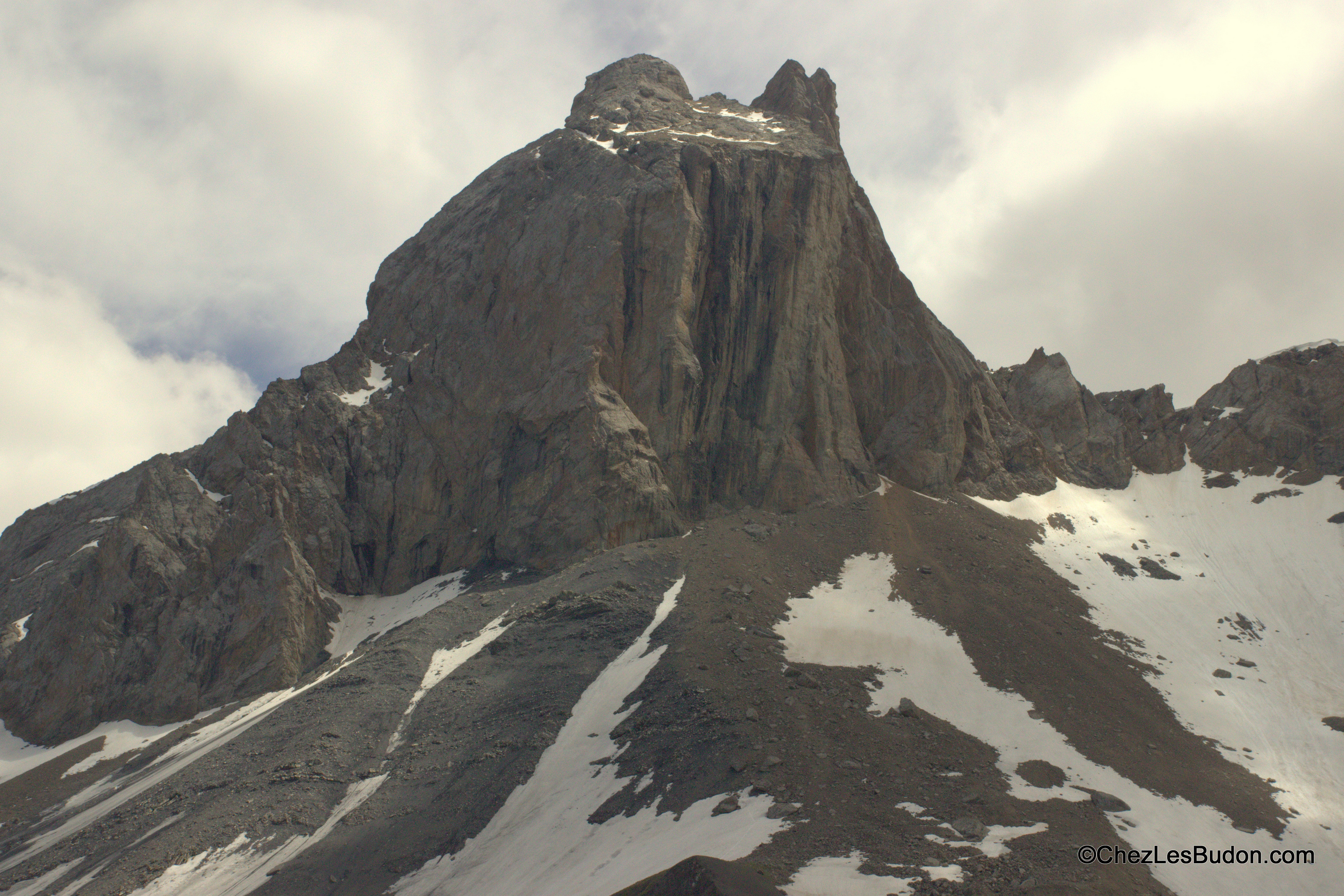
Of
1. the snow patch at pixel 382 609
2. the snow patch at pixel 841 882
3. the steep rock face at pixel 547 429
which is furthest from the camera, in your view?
the snow patch at pixel 382 609

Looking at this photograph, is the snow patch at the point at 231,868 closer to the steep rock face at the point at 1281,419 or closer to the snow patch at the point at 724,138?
the snow patch at the point at 724,138

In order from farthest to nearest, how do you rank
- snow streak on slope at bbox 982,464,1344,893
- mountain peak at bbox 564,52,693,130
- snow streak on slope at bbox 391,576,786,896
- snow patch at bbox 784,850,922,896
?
1. mountain peak at bbox 564,52,693,130
2. snow streak on slope at bbox 982,464,1344,893
3. snow streak on slope at bbox 391,576,786,896
4. snow patch at bbox 784,850,922,896

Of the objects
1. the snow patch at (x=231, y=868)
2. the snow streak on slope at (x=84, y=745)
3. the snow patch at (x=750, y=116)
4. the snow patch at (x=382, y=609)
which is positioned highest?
the snow patch at (x=750, y=116)

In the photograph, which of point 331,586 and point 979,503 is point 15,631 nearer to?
point 331,586

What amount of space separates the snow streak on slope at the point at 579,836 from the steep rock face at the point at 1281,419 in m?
57.1

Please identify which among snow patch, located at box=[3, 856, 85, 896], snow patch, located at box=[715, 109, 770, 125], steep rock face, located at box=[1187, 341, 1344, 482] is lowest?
snow patch, located at box=[3, 856, 85, 896]

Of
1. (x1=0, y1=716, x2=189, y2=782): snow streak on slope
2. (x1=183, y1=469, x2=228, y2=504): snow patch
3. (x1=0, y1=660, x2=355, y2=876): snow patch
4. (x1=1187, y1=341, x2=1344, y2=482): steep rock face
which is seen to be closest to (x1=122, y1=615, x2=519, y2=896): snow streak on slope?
(x1=0, y1=660, x2=355, y2=876): snow patch

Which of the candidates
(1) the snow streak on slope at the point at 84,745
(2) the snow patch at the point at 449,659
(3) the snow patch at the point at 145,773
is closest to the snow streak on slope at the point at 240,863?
(2) the snow patch at the point at 449,659

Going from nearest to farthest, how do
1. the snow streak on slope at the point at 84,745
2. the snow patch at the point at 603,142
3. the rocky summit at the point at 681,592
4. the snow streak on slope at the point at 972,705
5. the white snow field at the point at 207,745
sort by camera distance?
the snow streak on slope at the point at 972,705
the rocky summit at the point at 681,592
the white snow field at the point at 207,745
the snow streak on slope at the point at 84,745
the snow patch at the point at 603,142

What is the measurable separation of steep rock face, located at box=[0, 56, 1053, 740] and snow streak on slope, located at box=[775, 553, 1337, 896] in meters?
12.5

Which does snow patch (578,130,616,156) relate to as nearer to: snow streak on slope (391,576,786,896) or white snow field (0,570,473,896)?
white snow field (0,570,473,896)

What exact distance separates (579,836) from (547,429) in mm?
31690

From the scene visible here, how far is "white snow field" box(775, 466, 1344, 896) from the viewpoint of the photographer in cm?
2577

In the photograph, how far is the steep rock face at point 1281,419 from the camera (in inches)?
2384
